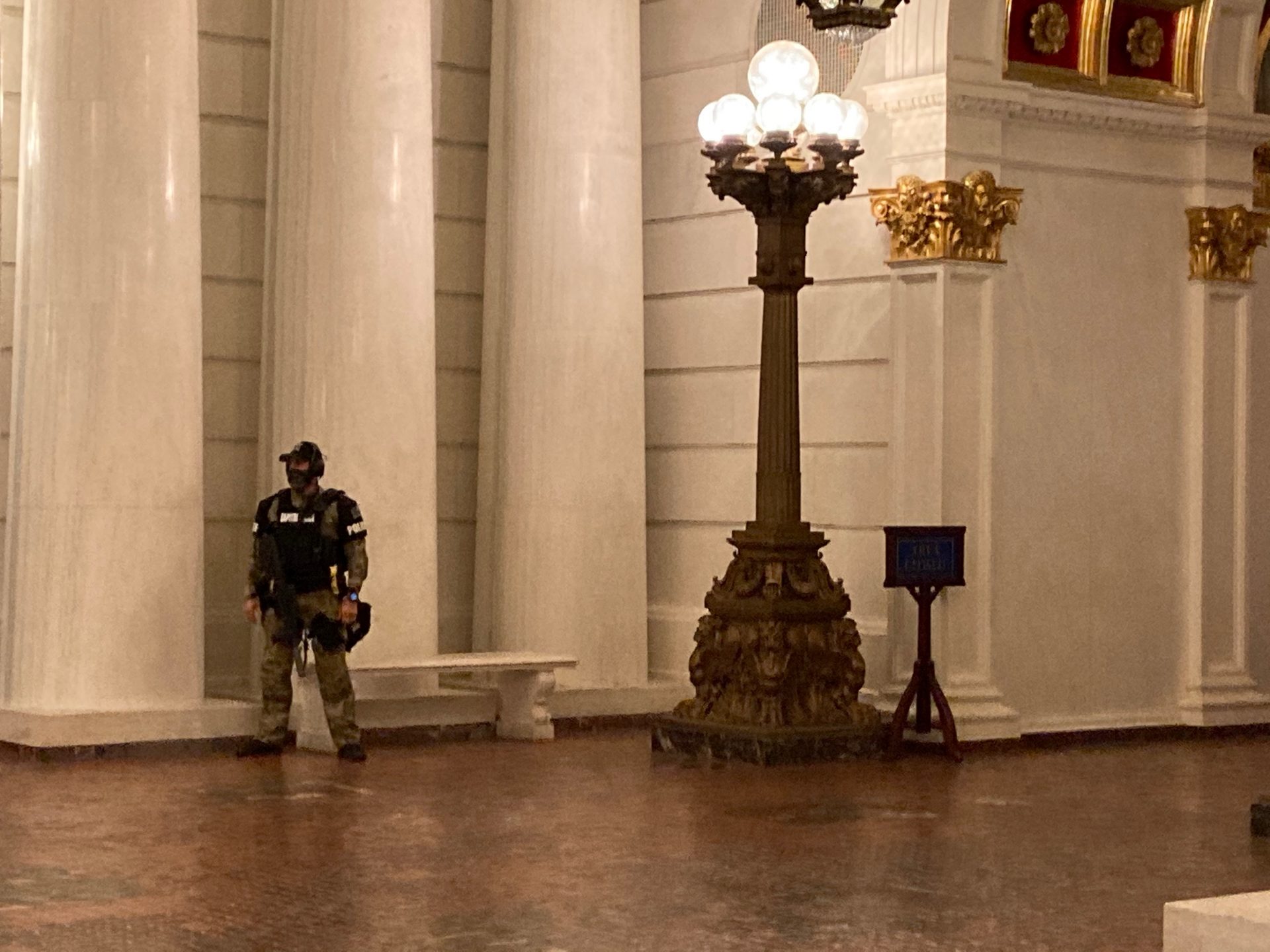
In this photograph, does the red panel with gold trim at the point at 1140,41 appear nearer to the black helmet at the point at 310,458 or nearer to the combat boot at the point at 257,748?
the black helmet at the point at 310,458

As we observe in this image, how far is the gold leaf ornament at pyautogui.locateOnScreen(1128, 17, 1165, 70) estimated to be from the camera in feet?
58.0

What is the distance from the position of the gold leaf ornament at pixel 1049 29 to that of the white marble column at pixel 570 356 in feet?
10.0

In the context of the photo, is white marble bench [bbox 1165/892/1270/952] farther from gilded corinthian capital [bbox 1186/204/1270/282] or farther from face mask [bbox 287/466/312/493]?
gilded corinthian capital [bbox 1186/204/1270/282]

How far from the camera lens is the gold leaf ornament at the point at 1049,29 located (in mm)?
17125

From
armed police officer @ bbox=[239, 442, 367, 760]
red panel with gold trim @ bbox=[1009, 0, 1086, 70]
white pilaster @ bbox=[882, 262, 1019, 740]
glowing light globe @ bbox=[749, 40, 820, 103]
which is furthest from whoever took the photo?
red panel with gold trim @ bbox=[1009, 0, 1086, 70]

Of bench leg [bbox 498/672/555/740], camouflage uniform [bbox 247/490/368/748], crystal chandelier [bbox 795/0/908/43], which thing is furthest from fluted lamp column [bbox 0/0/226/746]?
crystal chandelier [bbox 795/0/908/43]

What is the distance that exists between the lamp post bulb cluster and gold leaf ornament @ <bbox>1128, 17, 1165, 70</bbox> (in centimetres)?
305

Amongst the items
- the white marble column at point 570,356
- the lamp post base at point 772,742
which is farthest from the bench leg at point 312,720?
the white marble column at point 570,356

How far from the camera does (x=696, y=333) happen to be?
18.8 m

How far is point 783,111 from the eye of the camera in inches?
608

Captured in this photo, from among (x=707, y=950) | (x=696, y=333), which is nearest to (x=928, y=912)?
(x=707, y=950)

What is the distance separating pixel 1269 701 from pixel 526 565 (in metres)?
5.66

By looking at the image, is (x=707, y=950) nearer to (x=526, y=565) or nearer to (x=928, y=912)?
(x=928, y=912)

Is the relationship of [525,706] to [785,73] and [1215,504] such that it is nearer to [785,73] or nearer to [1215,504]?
[785,73]
